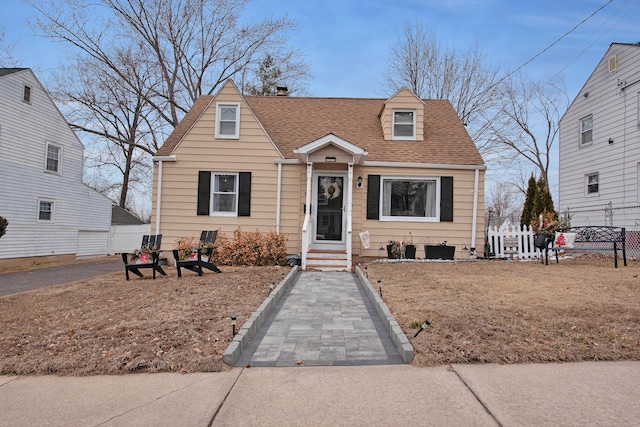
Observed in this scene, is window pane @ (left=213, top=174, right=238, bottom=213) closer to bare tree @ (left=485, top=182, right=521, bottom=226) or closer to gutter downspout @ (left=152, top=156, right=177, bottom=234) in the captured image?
gutter downspout @ (left=152, top=156, right=177, bottom=234)

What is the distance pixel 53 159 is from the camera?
1856 centimetres

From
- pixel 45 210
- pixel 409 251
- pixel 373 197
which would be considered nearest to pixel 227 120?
pixel 373 197

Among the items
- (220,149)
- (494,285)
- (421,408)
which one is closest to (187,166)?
(220,149)

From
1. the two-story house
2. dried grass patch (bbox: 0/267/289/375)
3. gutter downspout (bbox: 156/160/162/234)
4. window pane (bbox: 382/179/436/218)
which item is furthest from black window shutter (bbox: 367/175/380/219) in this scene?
gutter downspout (bbox: 156/160/162/234)

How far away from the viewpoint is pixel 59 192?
61.6 feet

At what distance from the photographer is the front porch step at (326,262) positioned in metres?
10.1

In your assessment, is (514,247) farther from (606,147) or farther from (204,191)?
(204,191)

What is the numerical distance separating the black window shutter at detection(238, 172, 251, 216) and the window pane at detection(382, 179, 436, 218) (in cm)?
399

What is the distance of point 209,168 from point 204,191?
703mm

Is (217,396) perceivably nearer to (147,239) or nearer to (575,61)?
(147,239)

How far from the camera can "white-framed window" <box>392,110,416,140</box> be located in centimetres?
1277

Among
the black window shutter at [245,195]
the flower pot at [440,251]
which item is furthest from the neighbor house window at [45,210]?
the flower pot at [440,251]

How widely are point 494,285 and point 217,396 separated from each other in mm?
5601

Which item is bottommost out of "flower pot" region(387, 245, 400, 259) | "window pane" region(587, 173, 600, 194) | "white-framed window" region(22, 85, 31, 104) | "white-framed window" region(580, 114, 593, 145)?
"flower pot" region(387, 245, 400, 259)
